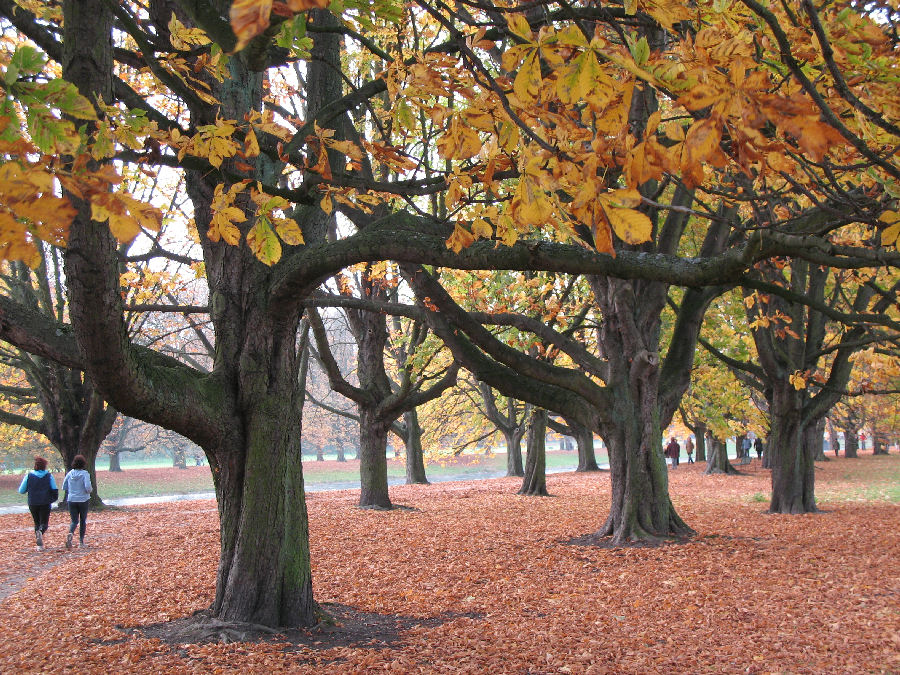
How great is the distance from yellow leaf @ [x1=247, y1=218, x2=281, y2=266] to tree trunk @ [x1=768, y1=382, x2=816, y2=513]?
12.8 m

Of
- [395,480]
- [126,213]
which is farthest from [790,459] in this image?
[395,480]

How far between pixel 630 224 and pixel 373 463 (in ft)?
47.1

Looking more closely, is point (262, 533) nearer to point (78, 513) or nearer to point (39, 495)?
point (78, 513)

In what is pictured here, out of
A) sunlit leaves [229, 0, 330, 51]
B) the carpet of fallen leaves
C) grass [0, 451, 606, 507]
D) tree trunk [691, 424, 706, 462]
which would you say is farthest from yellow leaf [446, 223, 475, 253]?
tree trunk [691, 424, 706, 462]

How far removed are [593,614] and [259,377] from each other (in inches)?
147

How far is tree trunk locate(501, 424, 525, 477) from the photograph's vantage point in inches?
1030

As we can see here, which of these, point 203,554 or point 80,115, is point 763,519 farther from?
point 80,115

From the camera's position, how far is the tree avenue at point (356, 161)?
194 cm

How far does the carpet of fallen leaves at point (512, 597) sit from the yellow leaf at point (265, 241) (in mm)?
3100

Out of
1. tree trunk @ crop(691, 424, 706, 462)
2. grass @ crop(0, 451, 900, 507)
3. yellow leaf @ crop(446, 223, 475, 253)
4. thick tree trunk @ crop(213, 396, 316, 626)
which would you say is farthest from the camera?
tree trunk @ crop(691, 424, 706, 462)

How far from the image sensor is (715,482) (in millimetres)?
23172

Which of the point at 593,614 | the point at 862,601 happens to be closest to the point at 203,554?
the point at 593,614

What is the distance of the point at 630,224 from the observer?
1786 mm

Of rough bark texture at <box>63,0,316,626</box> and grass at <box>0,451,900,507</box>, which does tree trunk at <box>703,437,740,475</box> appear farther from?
rough bark texture at <box>63,0,316,626</box>
